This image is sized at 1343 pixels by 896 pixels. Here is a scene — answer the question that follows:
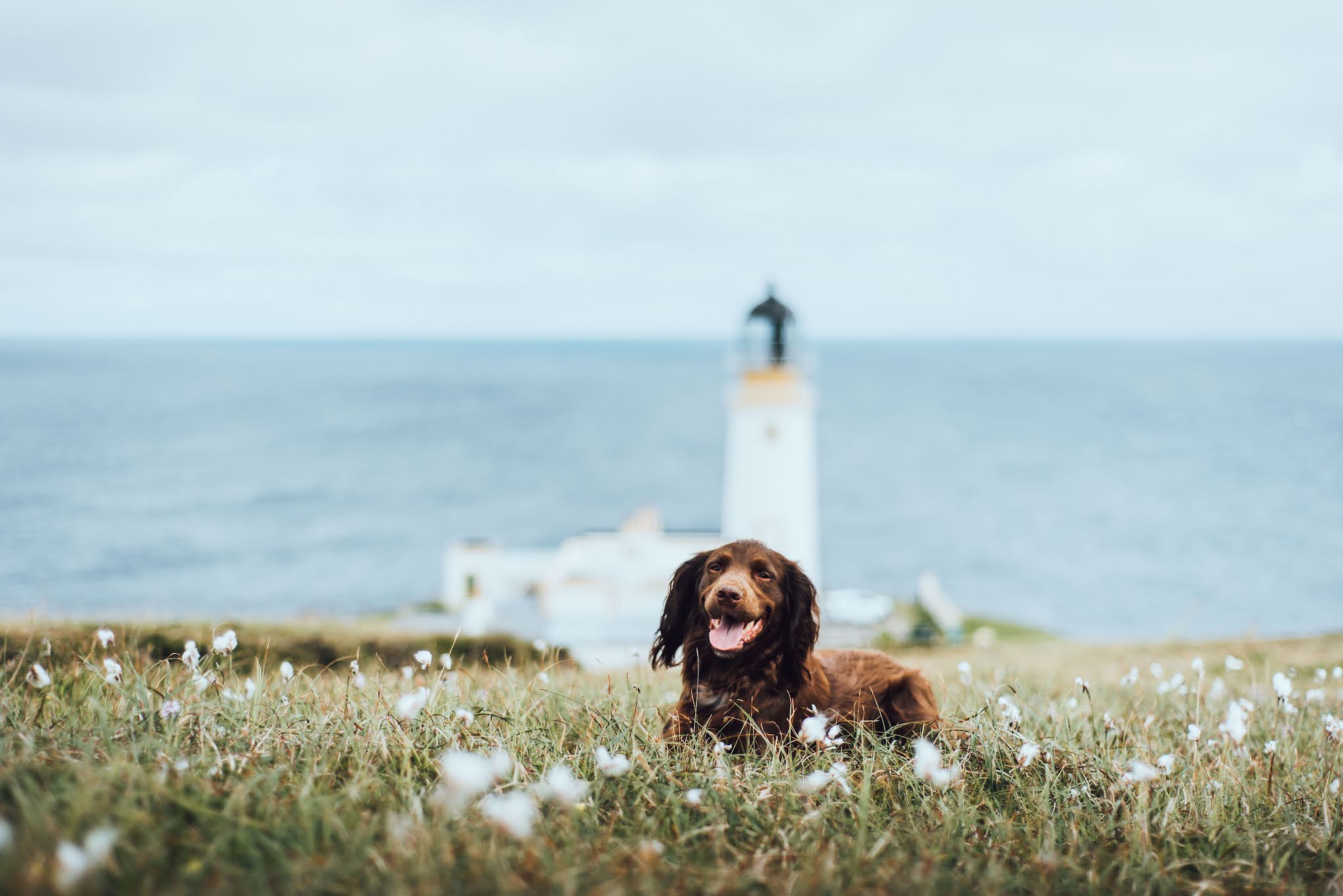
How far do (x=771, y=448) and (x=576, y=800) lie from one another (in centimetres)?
1973

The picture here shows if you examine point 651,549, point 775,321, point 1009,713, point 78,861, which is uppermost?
point 775,321

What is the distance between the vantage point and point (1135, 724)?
18.9 feet

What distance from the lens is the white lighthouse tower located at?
2283 cm

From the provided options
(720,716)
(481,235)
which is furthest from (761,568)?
(481,235)

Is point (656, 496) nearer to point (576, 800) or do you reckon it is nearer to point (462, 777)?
point (576, 800)

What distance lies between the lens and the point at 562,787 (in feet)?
7.78

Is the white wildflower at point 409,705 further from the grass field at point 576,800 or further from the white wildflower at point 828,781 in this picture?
the white wildflower at point 828,781

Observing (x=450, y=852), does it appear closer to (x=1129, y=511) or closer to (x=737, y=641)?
(x=737, y=641)

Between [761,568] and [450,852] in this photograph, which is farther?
[761,568]

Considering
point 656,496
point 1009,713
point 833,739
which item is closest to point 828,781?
point 833,739

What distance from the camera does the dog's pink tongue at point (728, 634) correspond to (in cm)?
425

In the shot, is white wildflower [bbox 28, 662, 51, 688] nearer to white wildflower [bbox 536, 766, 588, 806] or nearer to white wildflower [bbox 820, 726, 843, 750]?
white wildflower [bbox 536, 766, 588, 806]

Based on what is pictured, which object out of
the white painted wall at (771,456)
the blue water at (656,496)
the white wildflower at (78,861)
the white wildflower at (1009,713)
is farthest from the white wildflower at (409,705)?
the white painted wall at (771,456)

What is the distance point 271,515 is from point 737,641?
227 ft
